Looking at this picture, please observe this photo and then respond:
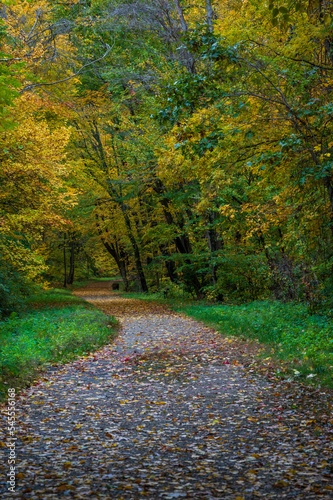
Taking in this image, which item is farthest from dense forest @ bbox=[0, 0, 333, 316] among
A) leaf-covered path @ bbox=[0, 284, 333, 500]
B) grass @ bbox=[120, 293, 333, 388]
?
leaf-covered path @ bbox=[0, 284, 333, 500]

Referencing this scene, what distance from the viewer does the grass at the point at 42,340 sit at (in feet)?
25.0

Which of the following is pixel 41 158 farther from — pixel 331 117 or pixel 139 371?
pixel 331 117

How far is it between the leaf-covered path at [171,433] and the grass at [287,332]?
0.48 m

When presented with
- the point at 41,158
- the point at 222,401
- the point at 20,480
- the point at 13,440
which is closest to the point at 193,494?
the point at 20,480

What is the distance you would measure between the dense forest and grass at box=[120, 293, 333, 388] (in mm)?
866

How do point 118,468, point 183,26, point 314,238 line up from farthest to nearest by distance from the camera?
1. point 183,26
2. point 314,238
3. point 118,468

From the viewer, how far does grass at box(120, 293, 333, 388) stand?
722 centimetres

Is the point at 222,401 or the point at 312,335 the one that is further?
the point at 312,335

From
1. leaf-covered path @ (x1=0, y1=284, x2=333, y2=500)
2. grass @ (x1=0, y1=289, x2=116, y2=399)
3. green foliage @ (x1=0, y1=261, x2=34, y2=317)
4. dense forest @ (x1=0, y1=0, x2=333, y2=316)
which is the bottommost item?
leaf-covered path @ (x1=0, y1=284, x2=333, y2=500)

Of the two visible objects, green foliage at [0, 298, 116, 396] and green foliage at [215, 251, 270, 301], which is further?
green foliage at [215, 251, 270, 301]

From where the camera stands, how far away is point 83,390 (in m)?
7.39

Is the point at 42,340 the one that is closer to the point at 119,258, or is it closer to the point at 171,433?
the point at 171,433

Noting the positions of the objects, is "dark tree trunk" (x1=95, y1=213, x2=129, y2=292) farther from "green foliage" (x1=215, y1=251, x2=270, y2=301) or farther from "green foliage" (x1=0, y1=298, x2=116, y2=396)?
"green foliage" (x1=0, y1=298, x2=116, y2=396)

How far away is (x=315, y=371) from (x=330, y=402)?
1093mm
